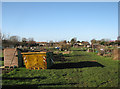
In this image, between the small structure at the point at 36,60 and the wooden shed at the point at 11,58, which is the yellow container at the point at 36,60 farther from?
the wooden shed at the point at 11,58

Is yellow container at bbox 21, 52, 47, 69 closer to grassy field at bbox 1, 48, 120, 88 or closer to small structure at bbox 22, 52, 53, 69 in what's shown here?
small structure at bbox 22, 52, 53, 69

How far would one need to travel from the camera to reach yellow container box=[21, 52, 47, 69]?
10695 millimetres

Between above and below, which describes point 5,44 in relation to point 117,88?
above

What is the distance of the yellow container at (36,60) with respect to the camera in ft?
35.1

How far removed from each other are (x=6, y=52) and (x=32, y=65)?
2.86 m

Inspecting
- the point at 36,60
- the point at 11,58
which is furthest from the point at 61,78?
the point at 11,58

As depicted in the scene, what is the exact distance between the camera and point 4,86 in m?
6.52

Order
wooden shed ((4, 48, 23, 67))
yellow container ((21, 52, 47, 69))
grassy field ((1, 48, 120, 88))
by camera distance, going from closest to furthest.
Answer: grassy field ((1, 48, 120, 88)), yellow container ((21, 52, 47, 69)), wooden shed ((4, 48, 23, 67))

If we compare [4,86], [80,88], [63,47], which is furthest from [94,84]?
[63,47]

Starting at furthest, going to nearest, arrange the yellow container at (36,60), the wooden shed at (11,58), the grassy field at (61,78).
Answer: the wooden shed at (11,58) → the yellow container at (36,60) → the grassy field at (61,78)

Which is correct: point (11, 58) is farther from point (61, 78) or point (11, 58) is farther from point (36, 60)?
point (61, 78)

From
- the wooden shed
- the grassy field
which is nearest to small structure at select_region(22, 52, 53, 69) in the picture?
the grassy field

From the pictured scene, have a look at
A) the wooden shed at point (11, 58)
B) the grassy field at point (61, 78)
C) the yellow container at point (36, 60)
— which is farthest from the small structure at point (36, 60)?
the wooden shed at point (11, 58)

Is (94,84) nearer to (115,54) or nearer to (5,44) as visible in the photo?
(115,54)
